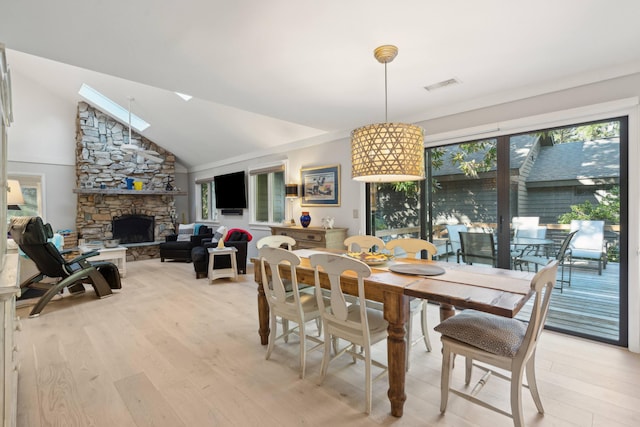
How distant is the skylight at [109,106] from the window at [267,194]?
2.94m

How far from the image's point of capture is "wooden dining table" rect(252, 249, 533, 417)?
5.23ft

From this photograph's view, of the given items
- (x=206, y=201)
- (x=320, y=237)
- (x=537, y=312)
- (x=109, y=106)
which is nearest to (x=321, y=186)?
(x=320, y=237)

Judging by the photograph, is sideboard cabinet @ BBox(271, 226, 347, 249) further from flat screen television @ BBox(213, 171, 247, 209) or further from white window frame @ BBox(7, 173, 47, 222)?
white window frame @ BBox(7, 173, 47, 222)

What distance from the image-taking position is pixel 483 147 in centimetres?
334

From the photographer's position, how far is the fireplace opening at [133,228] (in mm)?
7324

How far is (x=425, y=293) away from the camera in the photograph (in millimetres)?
1712

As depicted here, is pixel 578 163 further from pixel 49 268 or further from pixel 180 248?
pixel 180 248

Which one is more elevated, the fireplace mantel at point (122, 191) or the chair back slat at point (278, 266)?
the fireplace mantel at point (122, 191)

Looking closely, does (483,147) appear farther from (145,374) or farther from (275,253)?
(145,374)

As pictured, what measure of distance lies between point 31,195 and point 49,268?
4089 mm

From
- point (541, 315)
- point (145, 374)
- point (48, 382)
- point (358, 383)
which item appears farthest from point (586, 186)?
point (48, 382)

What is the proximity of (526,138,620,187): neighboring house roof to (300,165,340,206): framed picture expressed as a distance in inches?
98.1

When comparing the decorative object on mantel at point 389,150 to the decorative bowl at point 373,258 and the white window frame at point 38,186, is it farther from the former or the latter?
the white window frame at point 38,186

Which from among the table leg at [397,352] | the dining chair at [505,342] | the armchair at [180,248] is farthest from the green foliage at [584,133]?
the armchair at [180,248]
